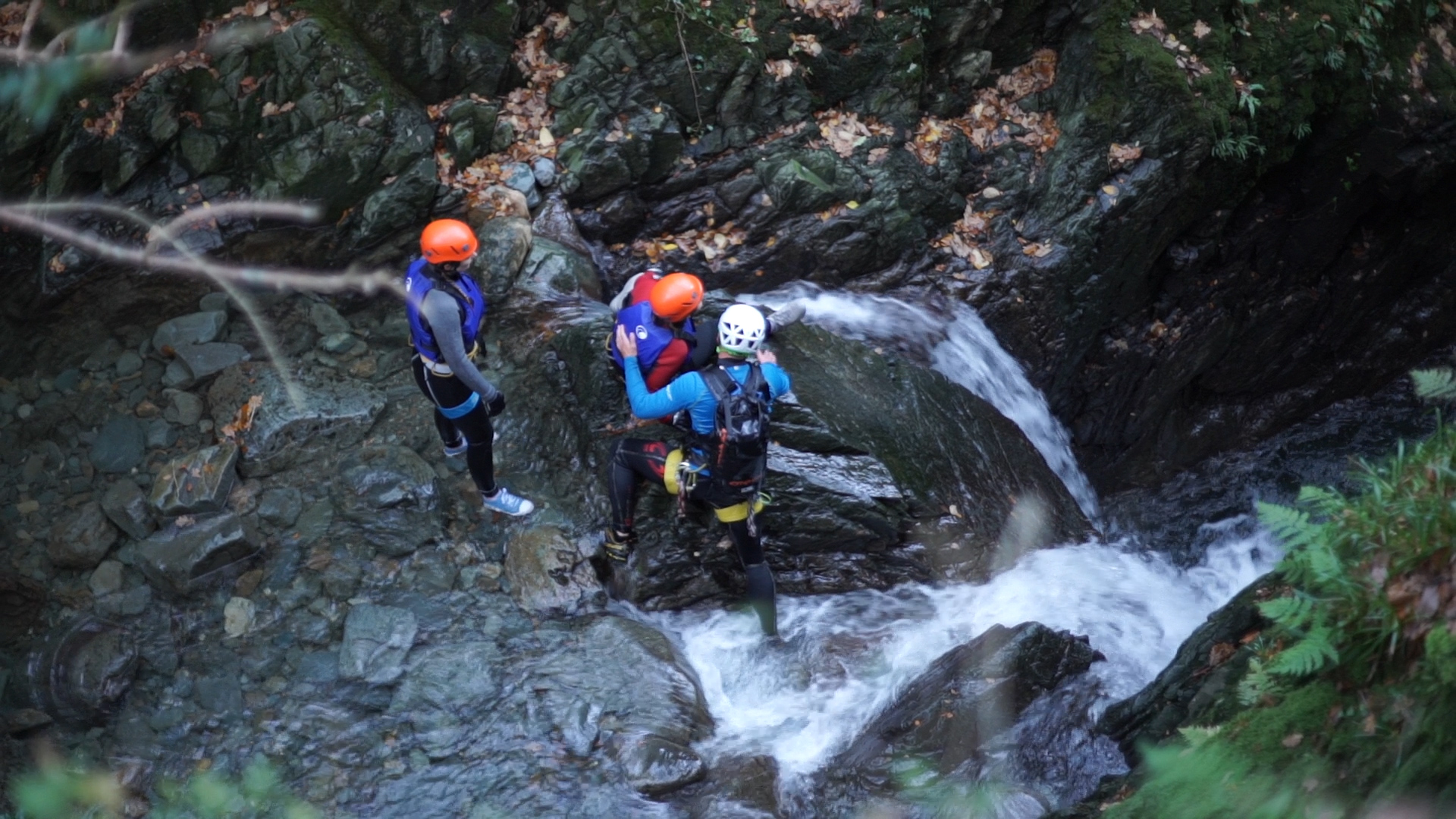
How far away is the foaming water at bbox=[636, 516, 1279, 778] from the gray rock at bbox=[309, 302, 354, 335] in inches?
151

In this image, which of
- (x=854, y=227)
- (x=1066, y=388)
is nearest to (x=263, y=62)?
(x=854, y=227)

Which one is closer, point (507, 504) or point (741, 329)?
point (741, 329)

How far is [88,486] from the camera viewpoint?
7105 millimetres

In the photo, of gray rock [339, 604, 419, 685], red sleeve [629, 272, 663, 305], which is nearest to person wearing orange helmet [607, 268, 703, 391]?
red sleeve [629, 272, 663, 305]

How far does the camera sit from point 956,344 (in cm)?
923

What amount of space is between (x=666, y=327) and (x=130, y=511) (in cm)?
425

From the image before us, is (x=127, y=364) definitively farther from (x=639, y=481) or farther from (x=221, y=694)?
(x=639, y=481)

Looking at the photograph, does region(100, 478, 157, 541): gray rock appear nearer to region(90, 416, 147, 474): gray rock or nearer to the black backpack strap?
region(90, 416, 147, 474): gray rock

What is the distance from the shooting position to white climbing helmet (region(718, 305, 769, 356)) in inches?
217

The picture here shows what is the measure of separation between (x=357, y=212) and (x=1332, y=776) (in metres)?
8.20

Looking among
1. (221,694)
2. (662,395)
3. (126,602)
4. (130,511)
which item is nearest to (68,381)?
(130,511)

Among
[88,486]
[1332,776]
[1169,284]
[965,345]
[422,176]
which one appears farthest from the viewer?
[1169,284]

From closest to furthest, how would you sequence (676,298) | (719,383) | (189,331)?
1. (719,383)
2. (676,298)
3. (189,331)

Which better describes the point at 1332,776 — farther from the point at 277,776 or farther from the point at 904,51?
the point at 904,51
